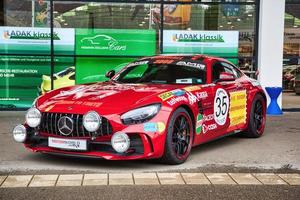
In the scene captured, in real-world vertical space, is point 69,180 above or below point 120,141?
below

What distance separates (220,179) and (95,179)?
1441 mm

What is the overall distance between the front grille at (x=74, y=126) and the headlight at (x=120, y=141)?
0.13 m

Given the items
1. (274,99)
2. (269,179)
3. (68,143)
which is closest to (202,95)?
(269,179)

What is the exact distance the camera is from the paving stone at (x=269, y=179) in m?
6.50

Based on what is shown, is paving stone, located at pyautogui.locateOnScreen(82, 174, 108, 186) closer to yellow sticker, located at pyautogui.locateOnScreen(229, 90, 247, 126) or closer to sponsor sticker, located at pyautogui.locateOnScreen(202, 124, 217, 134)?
sponsor sticker, located at pyautogui.locateOnScreen(202, 124, 217, 134)

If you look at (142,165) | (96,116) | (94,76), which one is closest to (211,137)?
(142,165)

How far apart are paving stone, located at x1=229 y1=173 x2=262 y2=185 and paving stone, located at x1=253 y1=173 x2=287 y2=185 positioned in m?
0.07

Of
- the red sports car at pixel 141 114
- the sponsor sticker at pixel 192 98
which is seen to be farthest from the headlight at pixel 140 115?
the sponsor sticker at pixel 192 98

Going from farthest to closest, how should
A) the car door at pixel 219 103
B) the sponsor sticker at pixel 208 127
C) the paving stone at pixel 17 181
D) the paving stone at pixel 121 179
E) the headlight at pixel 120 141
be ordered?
the car door at pixel 219 103, the sponsor sticker at pixel 208 127, the headlight at pixel 120 141, the paving stone at pixel 121 179, the paving stone at pixel 17 181

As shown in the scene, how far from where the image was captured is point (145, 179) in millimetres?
6539

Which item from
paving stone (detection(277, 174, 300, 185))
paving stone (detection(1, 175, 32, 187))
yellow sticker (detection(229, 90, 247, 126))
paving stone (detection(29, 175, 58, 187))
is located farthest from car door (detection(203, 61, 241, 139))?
paving stone (detection(1, 175, 32, 187))

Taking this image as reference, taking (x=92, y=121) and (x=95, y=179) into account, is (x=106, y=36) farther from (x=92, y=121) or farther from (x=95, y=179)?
(x=95, y=179)

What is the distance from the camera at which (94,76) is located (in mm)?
13555

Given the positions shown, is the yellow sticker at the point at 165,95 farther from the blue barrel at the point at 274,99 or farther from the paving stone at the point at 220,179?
the blue barrel at the point at 274,99
